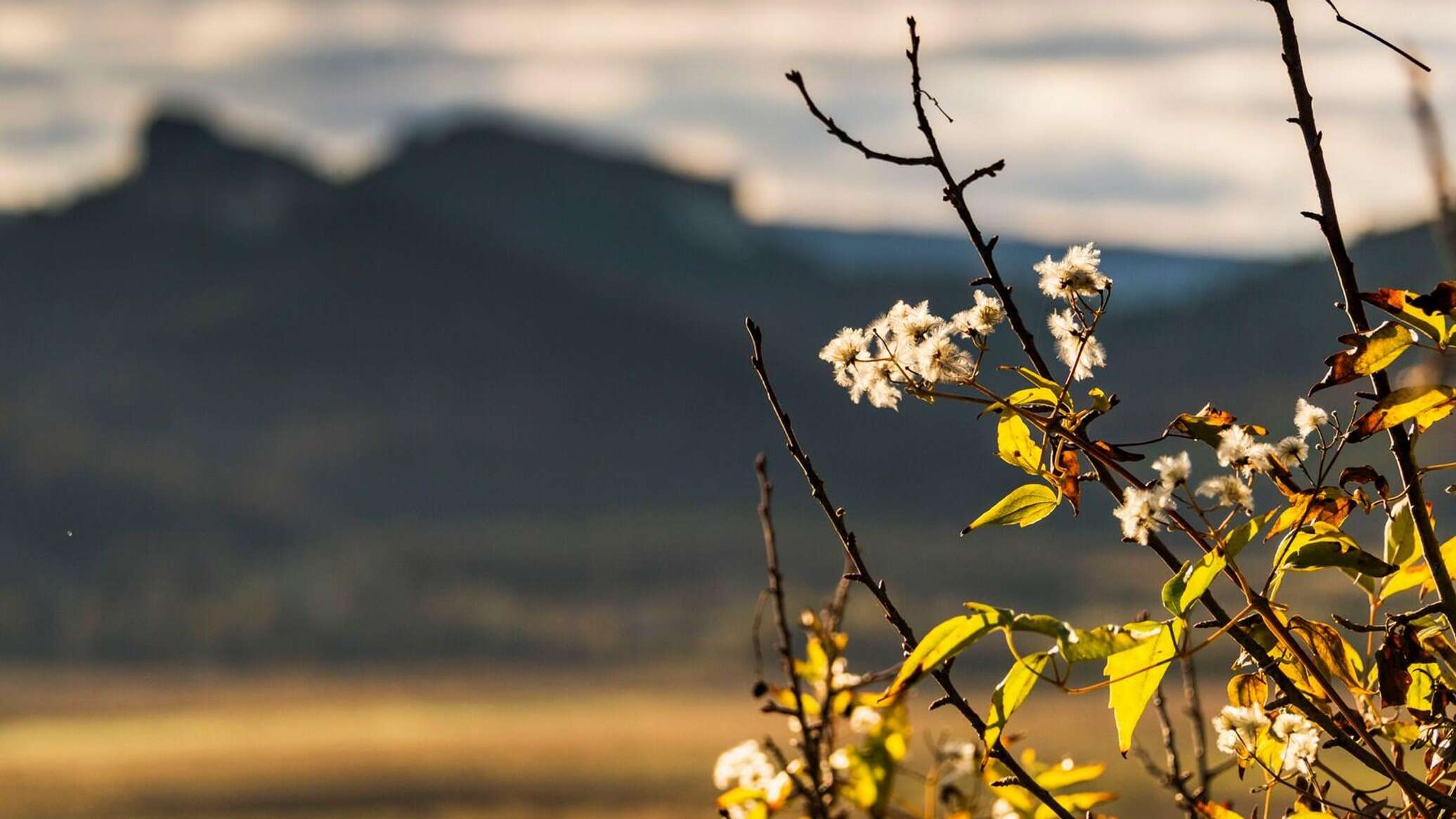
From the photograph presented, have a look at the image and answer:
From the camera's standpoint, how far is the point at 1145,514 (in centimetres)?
86

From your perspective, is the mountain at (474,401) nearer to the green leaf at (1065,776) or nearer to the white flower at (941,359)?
the green leaf at (1065,776)

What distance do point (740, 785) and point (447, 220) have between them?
77098 mm

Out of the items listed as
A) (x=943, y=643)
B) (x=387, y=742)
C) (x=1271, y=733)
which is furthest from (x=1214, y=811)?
(x=387, y=742)

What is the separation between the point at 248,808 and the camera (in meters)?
21.0

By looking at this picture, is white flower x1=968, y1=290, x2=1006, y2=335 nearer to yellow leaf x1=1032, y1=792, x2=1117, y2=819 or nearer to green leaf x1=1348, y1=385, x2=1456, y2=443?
green leaf x1=1348, y1=385, x2=1456, y2=443

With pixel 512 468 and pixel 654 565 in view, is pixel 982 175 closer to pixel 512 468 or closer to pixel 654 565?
pixel 654 565


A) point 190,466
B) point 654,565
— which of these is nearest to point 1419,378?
point 654,565

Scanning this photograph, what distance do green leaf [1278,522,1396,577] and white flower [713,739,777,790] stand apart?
39cm

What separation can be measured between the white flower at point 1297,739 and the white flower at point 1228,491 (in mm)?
156

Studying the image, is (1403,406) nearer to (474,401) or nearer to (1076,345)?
(1076,345)

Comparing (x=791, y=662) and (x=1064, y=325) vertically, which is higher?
(x=1064, y=325)

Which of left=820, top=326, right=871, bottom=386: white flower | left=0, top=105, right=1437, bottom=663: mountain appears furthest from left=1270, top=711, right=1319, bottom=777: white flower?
left=0, top=105, right=1437, bottom=663: mountain

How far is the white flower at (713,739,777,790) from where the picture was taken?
44.5 inches

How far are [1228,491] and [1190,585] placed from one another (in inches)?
2.4
